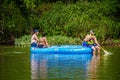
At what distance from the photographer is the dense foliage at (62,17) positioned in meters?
41.9

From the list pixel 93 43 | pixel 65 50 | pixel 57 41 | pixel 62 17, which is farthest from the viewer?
pixel 62 17

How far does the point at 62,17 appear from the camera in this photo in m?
43.7

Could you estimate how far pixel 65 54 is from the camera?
2848 centimetres

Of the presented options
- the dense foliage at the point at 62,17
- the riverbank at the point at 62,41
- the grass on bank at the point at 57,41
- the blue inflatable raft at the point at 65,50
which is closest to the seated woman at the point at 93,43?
the blue inflatable raft at the point at 65,50

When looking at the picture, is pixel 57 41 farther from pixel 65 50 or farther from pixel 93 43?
pixel 65 50

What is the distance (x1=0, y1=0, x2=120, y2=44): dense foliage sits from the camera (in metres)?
41.9

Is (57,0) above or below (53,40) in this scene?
above

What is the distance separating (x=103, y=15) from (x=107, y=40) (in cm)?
326

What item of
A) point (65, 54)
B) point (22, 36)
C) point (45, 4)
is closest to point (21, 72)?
point (65, 54)

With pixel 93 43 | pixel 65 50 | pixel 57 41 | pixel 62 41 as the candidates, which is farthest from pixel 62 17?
pixel 65 50

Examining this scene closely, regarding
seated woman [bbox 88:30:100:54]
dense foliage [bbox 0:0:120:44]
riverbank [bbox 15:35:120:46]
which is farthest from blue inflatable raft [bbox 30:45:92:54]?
dense foliage [bbox 0:0:120:44]

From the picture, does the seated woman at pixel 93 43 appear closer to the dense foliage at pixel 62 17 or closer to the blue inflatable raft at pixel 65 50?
the blue inflatable raft at pixel 65 50

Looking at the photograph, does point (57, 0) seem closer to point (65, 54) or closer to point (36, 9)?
point (36, 9)

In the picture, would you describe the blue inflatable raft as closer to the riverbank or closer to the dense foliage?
the riverbank
